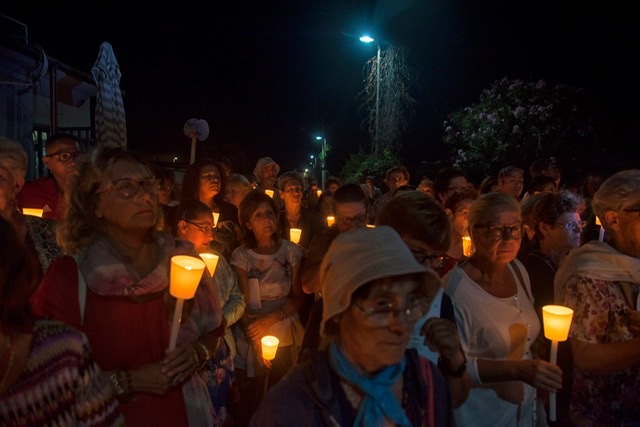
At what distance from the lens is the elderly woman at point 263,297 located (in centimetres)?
460

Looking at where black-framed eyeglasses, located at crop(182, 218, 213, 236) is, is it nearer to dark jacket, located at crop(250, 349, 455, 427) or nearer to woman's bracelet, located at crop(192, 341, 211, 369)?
woman's bracelet, located at crop(192, 341, 211, 369)

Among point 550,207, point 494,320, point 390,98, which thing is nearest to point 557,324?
point 494,320

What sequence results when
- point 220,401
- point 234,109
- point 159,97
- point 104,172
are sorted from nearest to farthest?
point 104,172 → point 220,401 → point 159,97 → point 234,109

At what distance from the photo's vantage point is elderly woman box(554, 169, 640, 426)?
2.90m

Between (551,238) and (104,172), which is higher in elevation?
(104,172)

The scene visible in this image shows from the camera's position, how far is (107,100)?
316 inches

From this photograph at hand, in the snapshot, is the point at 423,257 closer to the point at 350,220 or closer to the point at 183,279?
the point at 183,279

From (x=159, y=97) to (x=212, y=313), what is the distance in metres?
26.4

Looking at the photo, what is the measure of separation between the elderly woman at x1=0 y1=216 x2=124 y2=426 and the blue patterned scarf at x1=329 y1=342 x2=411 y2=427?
985mm

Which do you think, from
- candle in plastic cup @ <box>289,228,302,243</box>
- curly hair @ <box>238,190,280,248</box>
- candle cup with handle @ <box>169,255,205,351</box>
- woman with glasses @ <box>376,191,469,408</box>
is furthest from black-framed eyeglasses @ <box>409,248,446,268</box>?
candle in plastic cup @ <box>289,228,302,243</box>

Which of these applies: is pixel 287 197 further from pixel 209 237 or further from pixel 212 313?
pixel 212 313

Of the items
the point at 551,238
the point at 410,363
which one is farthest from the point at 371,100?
the point at 410,363

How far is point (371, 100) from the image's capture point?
16.9 m

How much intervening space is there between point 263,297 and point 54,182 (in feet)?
7.15
